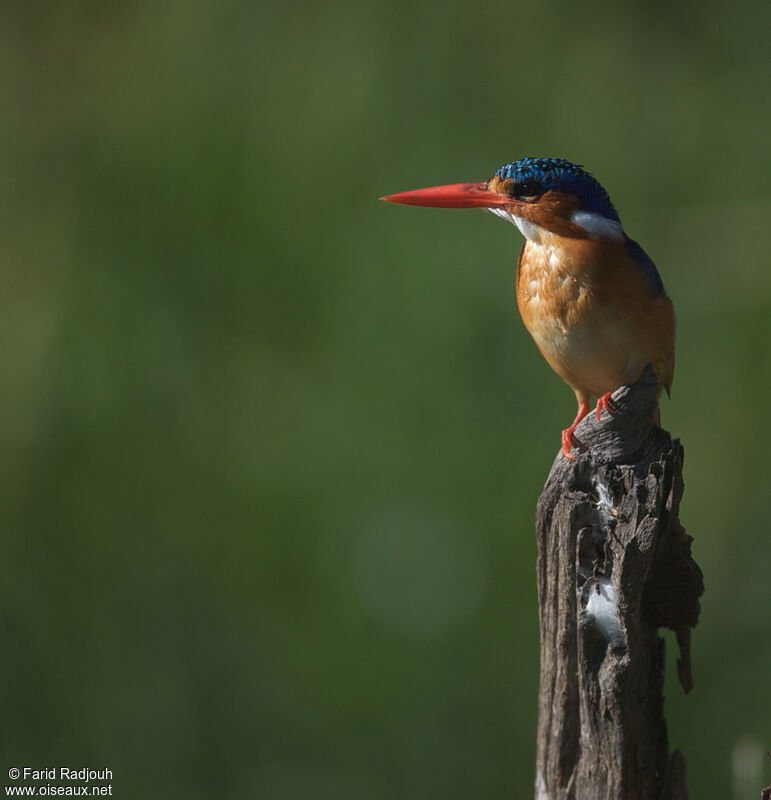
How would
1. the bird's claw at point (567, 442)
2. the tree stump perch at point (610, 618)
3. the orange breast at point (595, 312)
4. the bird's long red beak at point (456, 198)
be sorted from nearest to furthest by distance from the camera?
the tree stump perch at point (610, 618)
the bird's claw at point (567, 442)
the orange breast at point (595, 312)
the bird's long red beak at point (456, 198)

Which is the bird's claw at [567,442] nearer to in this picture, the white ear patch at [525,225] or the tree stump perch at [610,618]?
the tree stump perch at [610,618]

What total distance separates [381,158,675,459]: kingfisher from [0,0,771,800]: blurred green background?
1.00m

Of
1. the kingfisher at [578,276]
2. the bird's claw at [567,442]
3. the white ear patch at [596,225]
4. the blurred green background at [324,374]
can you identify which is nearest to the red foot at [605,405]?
the bird's claw at [567,442]

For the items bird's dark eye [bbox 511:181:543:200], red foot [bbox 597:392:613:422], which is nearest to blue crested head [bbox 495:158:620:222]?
bird's dark eye [bbox 511:181:543:200]

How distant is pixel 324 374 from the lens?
3.43 metres

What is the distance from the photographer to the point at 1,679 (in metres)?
3.16

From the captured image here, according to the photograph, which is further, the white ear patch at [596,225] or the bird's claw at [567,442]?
the white ear patch at [596,225]

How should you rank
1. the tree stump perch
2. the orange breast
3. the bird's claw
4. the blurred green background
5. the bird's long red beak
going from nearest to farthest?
the tree stump perch, the bird's claw, the orange breast, the bird's long red beak, the blurred green background

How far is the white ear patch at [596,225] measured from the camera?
7.39 ft

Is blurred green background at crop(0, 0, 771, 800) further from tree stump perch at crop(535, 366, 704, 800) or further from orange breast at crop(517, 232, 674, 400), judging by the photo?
tree stump perch at crop(535, 366, 704, 800)

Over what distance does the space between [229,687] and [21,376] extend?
4.37ft

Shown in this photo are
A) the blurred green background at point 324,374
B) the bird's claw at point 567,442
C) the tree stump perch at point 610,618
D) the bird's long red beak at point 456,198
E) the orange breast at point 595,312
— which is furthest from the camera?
the blurred green background at point 324,374

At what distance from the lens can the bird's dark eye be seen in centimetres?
228

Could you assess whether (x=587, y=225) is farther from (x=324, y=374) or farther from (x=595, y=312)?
(x=324, y=374)
